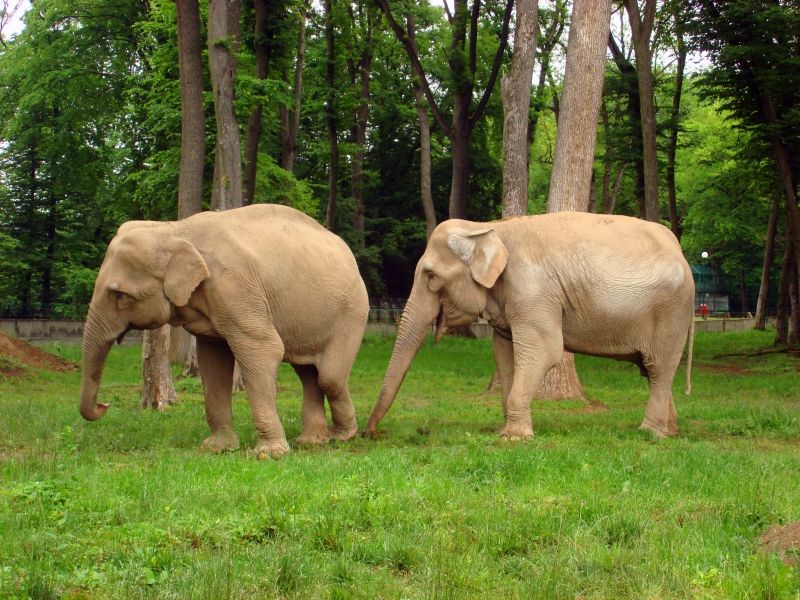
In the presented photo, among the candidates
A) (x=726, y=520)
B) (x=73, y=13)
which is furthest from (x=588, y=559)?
(x=73, y=13)

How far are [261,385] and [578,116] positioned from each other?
33.8 ft

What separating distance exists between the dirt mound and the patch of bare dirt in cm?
2338

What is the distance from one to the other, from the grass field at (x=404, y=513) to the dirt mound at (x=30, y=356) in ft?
50.0

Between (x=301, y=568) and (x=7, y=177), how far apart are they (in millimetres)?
44807

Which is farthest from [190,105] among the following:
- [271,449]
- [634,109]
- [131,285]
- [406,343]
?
[634,109]

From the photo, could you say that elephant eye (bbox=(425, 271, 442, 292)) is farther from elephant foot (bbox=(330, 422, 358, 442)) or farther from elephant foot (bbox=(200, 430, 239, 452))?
elephant foot (bbox=(200, 430, 239, 452))

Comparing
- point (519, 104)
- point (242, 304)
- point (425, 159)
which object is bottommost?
point (242, 304)

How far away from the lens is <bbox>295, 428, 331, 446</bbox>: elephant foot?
12.6 meters

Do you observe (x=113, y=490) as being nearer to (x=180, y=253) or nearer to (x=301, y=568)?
(x=301, y=568)

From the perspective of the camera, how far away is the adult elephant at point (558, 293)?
1286 centimetres

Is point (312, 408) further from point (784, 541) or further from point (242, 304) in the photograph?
point (784, 541)

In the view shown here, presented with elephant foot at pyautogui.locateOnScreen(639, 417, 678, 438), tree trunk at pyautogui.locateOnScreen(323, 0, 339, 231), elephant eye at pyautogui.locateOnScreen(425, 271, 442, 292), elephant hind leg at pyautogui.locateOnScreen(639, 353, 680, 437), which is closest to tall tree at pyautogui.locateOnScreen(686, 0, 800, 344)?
tree trunk at pyautogui.locateOnScreen(323, 0, 339, 231)

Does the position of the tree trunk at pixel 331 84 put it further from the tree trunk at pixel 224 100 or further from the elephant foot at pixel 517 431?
the elephant foot at pixel 517 431

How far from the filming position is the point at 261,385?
37.3ft
